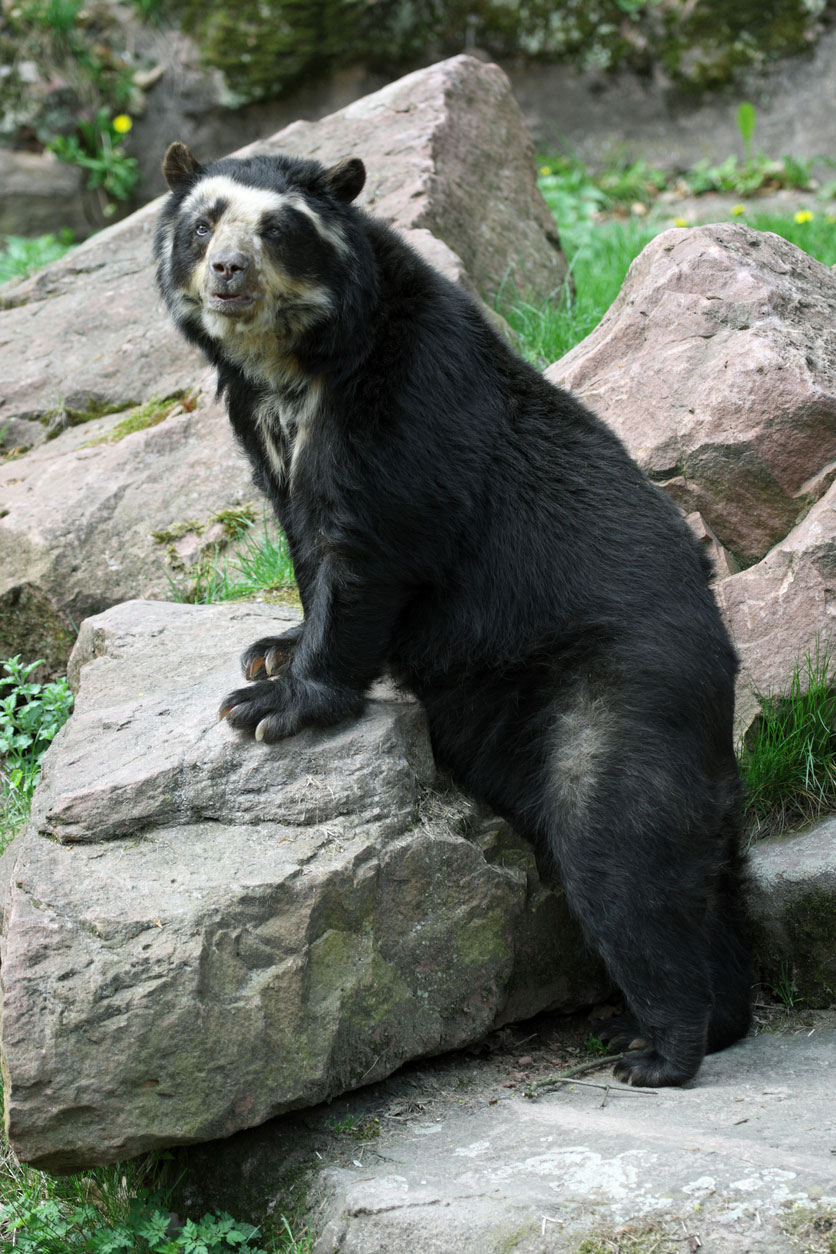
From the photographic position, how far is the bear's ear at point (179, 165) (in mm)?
4113

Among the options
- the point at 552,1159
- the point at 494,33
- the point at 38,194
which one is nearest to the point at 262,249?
the point at 552,1159

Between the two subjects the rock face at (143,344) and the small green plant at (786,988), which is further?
the rock face at (143,344)

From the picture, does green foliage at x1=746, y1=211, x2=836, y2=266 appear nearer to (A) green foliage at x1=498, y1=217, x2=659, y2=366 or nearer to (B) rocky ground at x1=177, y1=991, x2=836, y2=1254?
(A) green foliage at x1=498, y1=217, x2=659, y2=366

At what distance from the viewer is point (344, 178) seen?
13.2ft

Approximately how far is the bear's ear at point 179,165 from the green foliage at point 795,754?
2701mm

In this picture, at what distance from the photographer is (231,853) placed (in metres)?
3.42

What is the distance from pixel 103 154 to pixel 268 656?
931 cm

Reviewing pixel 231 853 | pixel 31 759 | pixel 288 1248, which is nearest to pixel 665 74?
pixel 31 759

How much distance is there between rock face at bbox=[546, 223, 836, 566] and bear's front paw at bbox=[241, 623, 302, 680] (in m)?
1.73

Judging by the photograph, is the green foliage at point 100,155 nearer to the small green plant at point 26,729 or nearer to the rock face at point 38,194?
the rock face at point 38,194

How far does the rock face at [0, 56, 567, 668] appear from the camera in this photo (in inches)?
237

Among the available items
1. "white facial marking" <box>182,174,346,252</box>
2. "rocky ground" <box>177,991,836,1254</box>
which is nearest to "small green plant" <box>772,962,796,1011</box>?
"rocky ground" <box>177,991,836,1254</box>

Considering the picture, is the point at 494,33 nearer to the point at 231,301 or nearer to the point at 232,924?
the point at 231,301

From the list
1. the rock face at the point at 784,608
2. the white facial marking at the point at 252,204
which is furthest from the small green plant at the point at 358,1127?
the white facial marking at the point at 252,204
